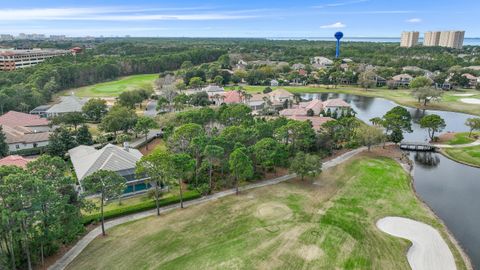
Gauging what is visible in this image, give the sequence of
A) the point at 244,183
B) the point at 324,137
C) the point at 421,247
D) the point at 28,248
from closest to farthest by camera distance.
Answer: the point at 28,248, the point at 421,247, the point at 244,183, the point at 324,137

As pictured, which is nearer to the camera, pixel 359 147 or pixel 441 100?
pixel 359 147

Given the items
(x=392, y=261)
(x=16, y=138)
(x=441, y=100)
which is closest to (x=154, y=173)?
(x=392, y=261)

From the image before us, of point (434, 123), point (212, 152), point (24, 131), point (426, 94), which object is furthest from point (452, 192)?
point (24, 131)

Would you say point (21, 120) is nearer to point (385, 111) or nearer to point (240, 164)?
point (240, 164)

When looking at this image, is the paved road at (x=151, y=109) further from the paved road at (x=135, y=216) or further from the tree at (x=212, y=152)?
the paved road at (x=135, y=216)

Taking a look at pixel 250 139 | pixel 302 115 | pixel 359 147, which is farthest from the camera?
pixel 302 115

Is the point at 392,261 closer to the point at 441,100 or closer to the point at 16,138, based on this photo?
the point at 16,138
